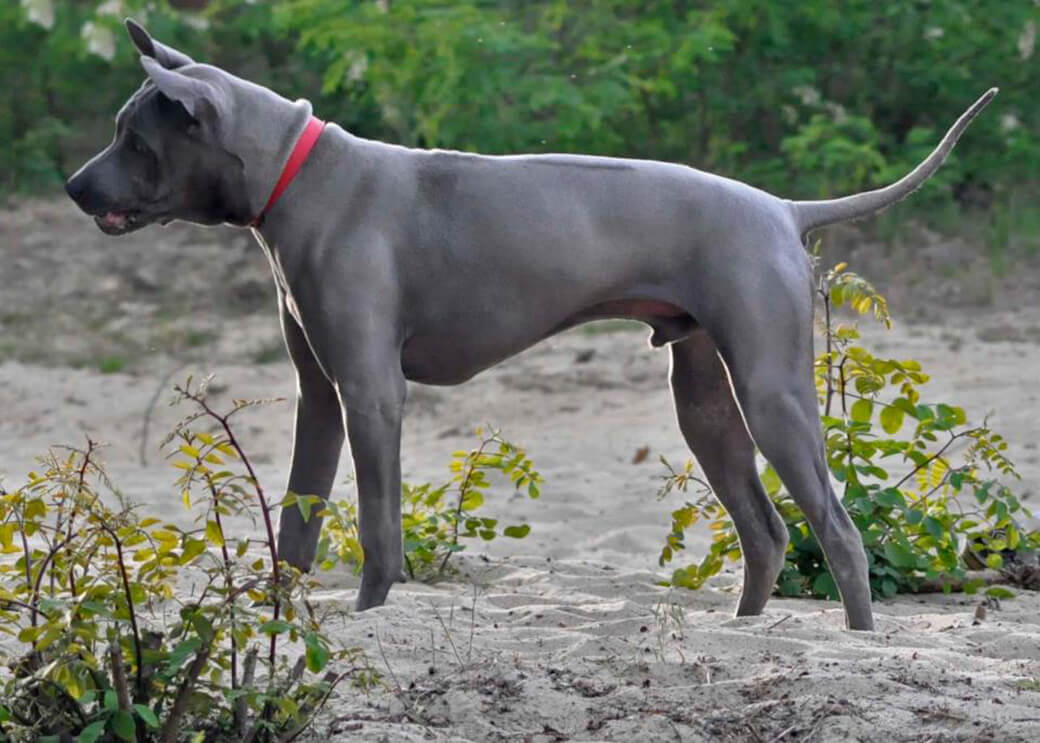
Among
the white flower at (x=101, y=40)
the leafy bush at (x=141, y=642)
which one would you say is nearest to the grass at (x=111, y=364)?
the white flower at (x=101, y=40)

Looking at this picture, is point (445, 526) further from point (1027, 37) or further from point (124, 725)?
point (1027, 37)

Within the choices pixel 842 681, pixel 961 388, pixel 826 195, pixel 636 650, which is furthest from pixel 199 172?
pixel 826 195

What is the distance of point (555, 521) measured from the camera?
24.2ft

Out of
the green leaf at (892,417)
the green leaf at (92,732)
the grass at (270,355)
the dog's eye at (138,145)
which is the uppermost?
the dog's eye at (138,145)

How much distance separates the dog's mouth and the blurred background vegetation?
238 inches

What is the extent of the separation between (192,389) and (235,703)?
7402 mm

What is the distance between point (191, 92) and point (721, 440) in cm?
188

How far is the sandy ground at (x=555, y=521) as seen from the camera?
387 centimetres

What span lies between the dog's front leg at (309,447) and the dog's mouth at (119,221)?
55cm

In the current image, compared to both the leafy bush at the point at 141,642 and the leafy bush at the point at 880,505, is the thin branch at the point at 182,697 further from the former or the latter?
the leafy bush at the point at 880,505

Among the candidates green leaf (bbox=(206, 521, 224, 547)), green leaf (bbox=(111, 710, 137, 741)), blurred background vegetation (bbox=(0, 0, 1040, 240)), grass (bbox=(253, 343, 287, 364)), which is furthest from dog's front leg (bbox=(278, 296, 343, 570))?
blurred background vegetation (bbox=(0, 0, 1040, 240))

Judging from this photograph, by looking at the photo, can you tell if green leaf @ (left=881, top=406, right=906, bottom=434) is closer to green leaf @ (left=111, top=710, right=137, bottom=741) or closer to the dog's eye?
the dog's eye

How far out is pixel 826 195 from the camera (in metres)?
11.3

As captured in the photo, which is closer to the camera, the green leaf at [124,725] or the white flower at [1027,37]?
the green leaf at [124,725]
